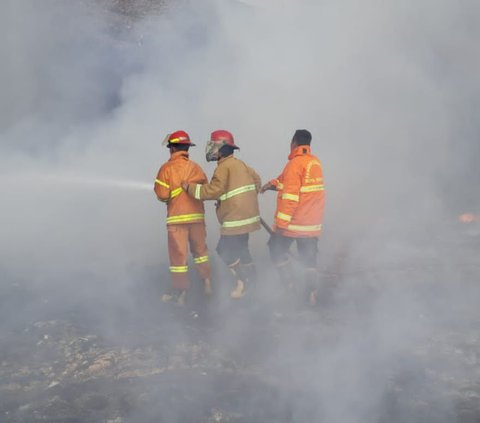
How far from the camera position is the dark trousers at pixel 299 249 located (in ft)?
14.0

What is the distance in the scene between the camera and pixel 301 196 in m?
4.18

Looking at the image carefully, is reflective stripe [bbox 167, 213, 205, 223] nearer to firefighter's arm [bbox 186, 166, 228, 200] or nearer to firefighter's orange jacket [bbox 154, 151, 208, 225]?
firefighter's orange jacket [bbox 154, 151, 208, 225]

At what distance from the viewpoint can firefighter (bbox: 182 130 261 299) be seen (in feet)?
13.8

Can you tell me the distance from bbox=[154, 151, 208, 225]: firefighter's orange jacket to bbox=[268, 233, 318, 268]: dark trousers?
73cm

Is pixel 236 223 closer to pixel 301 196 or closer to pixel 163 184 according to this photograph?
pixel 301 196

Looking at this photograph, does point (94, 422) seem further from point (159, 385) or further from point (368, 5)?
point (368, 5)

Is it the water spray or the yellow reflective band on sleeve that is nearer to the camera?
the yellow reflective band on sleeve

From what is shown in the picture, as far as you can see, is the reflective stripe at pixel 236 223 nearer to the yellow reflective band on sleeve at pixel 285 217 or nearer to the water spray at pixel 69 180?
the yellow reflective band on sleeve at pixel 285 217

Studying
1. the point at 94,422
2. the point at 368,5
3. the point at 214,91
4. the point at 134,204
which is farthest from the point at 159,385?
the point at 368,5

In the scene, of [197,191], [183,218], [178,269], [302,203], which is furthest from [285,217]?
[178,269]

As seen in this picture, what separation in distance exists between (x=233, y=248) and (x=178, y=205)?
0.62 m

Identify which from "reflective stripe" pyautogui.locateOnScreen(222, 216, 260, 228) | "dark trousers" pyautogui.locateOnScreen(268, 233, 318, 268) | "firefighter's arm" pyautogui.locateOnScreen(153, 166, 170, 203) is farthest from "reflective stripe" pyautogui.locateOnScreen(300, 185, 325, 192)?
"firefighter's arm" pyautogui.locateOnScreen(153, 166, 170, 203)

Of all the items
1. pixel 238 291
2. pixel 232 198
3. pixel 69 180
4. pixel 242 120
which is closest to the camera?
pixel 232 198

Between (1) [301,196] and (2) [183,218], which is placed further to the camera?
(2) [183,218]
